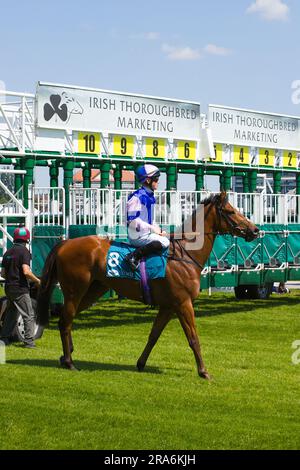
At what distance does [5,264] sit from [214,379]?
3.51 meters

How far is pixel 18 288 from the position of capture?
11320 mm

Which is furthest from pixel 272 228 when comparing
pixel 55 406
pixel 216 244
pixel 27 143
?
pixel 55 406

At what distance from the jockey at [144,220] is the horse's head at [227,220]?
106 cm

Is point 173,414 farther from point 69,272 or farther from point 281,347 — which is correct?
point 281,347

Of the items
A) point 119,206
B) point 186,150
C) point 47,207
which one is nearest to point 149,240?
point 119,206

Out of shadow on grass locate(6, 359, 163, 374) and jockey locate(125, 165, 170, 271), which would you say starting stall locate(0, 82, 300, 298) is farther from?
jockey locate(125, 165, 170, 271)

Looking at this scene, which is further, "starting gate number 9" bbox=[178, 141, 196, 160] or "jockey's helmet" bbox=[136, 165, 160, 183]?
"starting gate number 9" bbox=[178, 141, 196, 160]

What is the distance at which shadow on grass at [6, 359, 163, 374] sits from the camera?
9.69m

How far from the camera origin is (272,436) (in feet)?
21.9

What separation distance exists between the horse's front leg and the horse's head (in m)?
1.30

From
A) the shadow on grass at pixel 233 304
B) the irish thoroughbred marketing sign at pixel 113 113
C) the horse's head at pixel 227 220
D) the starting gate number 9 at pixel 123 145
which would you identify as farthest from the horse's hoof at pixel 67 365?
the starting gate number 9 at pixel 123 145

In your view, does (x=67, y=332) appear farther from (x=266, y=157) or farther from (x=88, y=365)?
(x=266, y=157)

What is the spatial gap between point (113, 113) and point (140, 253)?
32.6ft

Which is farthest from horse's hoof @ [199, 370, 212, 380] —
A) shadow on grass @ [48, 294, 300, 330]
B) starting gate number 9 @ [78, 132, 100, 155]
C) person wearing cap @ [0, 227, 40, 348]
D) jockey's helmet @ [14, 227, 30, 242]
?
starting gate number 9 @ [78, 132, 100, 155]
